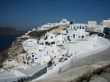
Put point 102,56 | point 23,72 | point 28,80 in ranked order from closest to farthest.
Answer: point 28,80, point 23,72, point 102,56

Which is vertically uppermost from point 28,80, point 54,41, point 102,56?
point 54,41

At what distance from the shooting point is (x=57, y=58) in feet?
90.5

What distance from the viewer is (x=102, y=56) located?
936 inches

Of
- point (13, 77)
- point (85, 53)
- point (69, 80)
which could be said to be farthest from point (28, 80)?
point (85, 53)

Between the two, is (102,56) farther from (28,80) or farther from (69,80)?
(69,80)

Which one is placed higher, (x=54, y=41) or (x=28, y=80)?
(x=54, y=41)

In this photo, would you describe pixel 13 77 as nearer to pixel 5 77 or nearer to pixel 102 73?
pixel 5 77

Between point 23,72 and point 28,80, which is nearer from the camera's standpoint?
point 28,80

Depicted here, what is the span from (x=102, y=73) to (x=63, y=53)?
12434 mm

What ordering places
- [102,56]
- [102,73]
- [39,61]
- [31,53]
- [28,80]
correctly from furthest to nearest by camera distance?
[31,53] → [39,61] → [102,56] → [28,80] → [102,73]

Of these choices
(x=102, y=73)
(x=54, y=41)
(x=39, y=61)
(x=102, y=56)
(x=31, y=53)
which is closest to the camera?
(x=102, y=73)

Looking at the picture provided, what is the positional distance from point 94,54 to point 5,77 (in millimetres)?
10052

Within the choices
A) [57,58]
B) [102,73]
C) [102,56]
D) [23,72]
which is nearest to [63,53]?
[57,58]

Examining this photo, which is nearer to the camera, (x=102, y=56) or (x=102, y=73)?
(x=102, y=73)
